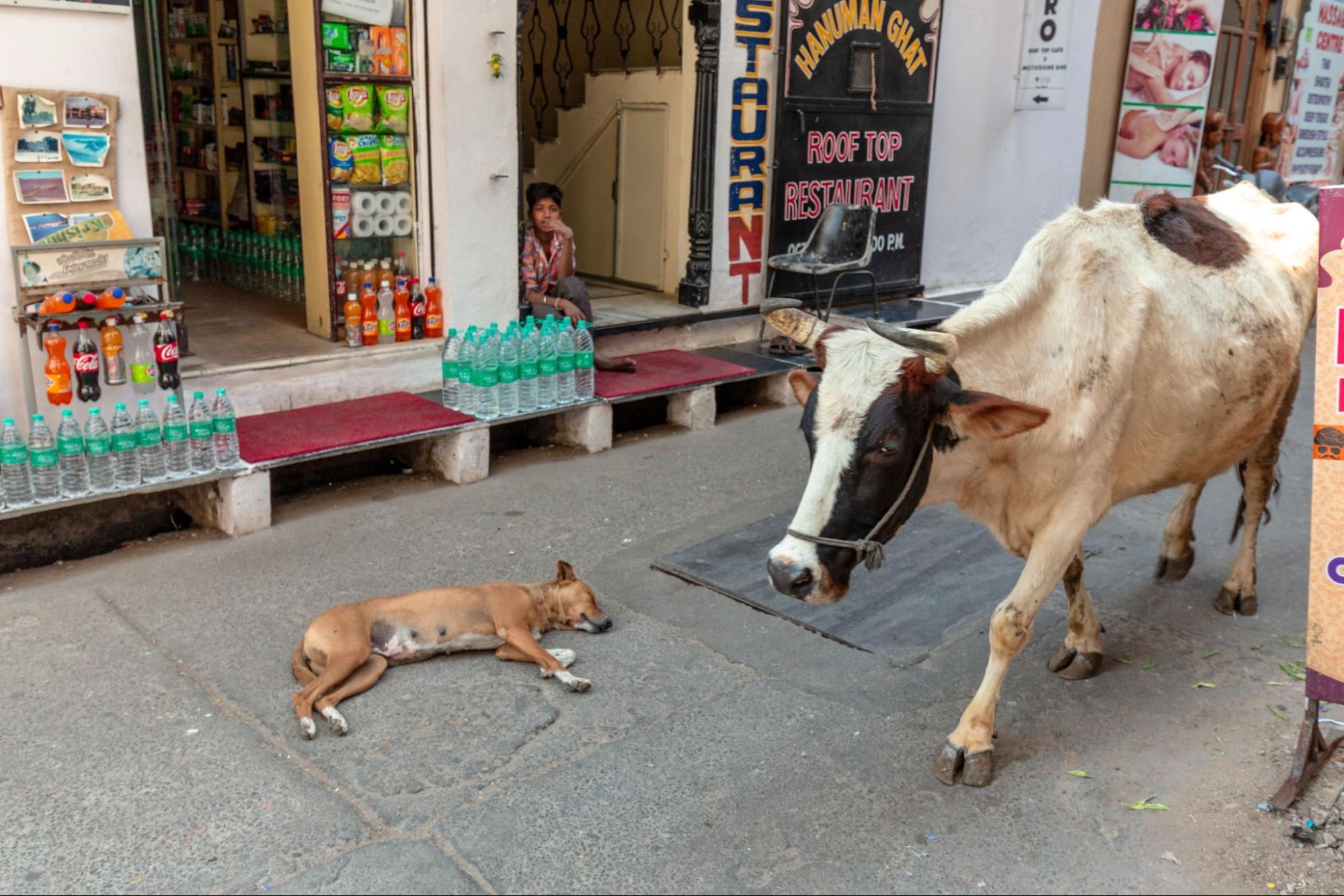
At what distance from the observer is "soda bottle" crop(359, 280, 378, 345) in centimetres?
701

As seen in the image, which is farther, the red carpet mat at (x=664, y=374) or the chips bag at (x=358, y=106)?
the red carpet mat at (x=664, y=374)

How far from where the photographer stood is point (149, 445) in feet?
17.9

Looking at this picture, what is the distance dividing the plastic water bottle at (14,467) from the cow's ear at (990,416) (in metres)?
4.14

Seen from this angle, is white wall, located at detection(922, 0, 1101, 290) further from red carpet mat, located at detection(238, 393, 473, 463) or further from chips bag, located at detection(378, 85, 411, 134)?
red carpet mat, located at detection(238, 393, 473, 463)

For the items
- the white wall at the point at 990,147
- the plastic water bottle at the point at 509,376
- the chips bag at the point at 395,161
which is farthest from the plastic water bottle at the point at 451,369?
the white wall at the point at 990,147

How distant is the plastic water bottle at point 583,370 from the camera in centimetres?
719

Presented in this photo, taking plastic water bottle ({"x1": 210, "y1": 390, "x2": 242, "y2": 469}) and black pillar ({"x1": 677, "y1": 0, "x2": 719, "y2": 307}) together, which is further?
black pillar ({"x1": 677, "y1": 0, "x2": 719, "y2": 307})

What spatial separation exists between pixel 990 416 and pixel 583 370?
410 centimetres

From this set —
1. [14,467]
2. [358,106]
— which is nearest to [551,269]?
[358,106]

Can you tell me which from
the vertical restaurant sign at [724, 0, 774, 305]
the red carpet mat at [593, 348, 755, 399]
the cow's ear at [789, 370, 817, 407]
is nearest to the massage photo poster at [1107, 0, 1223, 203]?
the vertical restaurant sign at [724, 0, 774, 305]

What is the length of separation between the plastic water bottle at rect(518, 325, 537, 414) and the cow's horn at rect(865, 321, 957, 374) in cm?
381

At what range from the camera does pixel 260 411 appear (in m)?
6.52

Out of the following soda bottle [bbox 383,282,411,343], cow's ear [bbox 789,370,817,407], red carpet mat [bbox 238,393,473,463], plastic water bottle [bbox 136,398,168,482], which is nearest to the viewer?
cow's ear [bbox 789,370,817,407]

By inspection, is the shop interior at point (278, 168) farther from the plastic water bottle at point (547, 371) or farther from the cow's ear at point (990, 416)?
→ the cow's ear at point (990, 416)
